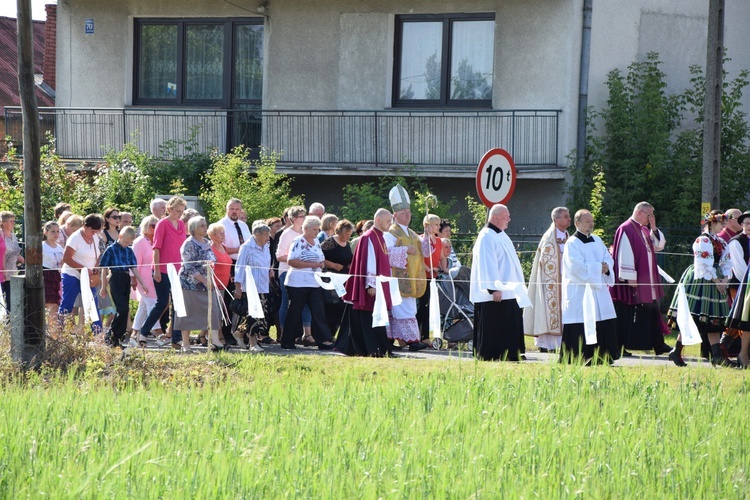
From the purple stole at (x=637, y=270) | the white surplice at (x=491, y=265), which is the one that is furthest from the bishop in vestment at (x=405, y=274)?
the purple stole at (x=637, y=270)

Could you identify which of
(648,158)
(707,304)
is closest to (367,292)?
(707,304)

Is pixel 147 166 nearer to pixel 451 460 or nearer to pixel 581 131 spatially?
pixel 581 131

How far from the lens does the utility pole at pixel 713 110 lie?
713 inches

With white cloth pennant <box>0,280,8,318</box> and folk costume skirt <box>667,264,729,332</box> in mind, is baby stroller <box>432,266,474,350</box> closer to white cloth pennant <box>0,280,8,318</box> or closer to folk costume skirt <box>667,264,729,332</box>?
folk costume skirt <box>667,264,729,332</box>

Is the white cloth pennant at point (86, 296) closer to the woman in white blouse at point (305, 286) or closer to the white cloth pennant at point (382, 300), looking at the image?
the woman in white blouse at point (305, 286)

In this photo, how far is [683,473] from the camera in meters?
6.98

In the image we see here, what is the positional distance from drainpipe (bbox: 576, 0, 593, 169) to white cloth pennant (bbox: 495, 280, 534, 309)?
8.94 metres

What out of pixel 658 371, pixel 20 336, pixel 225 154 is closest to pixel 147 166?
pixel 225 154

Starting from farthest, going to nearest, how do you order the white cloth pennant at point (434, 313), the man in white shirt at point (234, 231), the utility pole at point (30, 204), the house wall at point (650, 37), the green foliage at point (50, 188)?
1. the green foliage at point (50, 188)
2. the house wall at point (650, 37)
3. the man in white shirt at point (234, 231)
4. the white cloth pennant at point (434, 313)
5. the utility pole at point (30, 204)

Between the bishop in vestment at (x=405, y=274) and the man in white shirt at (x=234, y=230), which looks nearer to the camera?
the bishop in vestment at (x=405, y=274)

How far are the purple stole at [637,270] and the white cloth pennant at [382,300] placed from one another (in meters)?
2.63

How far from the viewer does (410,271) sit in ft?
48.3

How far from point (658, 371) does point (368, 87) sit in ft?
40.8

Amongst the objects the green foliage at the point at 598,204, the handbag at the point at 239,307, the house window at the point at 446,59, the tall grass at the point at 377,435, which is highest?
the house window at the point at 446,59
